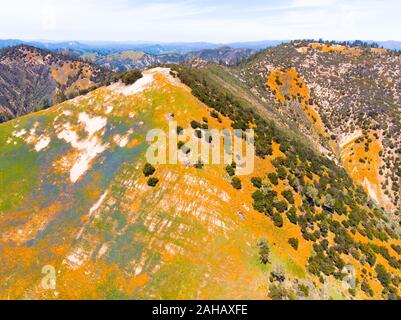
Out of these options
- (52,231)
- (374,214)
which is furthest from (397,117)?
(52,231)

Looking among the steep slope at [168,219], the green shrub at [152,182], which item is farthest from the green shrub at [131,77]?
the green shrub at [152,182]

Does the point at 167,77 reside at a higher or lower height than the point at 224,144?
higher

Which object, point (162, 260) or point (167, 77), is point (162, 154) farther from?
point (167, 77)

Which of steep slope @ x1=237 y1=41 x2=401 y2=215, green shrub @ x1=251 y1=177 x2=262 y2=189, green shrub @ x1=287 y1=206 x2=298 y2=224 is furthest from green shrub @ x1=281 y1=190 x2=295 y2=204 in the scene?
steep slope @ x1=237 y1=41 x2=401 y2=215

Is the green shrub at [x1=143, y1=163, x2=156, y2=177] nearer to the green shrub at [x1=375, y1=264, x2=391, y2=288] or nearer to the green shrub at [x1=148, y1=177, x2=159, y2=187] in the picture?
the green shrub at [x1=148, y1=177, x2=159, y2=187]

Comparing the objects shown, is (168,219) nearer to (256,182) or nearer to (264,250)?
(264,250)

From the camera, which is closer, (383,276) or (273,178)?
(383,276)

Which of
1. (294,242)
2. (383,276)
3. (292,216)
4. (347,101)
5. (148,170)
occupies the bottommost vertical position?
(383,276)

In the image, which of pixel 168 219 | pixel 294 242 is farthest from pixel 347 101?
pixel 168 219
